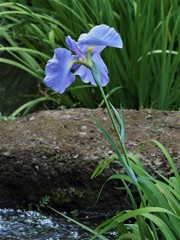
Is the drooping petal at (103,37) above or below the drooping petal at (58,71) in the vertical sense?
above

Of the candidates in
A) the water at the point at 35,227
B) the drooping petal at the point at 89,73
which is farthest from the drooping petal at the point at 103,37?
the water at the point at 35,227

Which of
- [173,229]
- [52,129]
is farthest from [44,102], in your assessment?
[173,229]

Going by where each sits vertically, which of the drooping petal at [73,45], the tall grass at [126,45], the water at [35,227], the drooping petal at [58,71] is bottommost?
the water at [35,227]

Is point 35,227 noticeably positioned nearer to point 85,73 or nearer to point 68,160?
point 68,160

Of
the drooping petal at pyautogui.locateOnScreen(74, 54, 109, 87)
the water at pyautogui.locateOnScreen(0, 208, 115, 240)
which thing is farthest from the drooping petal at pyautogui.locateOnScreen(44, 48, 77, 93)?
the water at pyautogui.locateOnScreen(0, 208, 115, 240)

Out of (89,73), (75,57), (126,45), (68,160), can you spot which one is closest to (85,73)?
(89,73)

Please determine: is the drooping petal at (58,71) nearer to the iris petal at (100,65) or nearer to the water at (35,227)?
the iris petal at (100,65)

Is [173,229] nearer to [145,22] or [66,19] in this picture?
[145,22]

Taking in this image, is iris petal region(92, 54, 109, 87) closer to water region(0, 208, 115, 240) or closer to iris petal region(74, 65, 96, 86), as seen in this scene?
iris petal region(74, 65, 96, 86)
